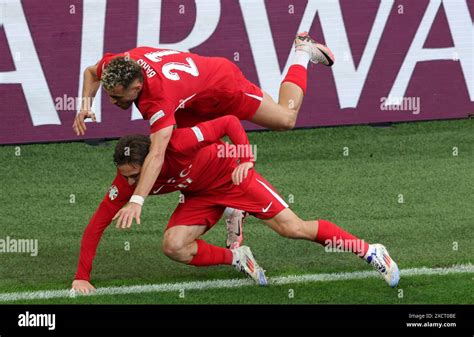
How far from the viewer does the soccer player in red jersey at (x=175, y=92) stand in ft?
30.5

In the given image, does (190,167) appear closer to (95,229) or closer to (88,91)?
(95,229)

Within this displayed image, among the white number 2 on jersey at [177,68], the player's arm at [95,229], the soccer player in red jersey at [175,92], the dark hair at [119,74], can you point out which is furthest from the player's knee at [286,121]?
the dark hair at [119,74]

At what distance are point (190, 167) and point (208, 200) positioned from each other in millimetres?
387

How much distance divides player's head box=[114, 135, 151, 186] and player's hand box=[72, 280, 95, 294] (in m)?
1.12

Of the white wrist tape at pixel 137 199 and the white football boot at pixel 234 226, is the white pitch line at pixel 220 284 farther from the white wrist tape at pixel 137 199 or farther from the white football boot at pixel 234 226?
the white wrist tape at pixel 137 199

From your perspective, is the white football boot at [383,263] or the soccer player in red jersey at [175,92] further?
the white football boot at [383,263]

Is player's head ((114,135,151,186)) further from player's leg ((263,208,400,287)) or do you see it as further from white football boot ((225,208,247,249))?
white football boot ((225,208,247,249))

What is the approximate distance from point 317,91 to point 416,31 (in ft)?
5.02

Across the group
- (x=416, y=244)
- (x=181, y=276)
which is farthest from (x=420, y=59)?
(x=181, y=276)

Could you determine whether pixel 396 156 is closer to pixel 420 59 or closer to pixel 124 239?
pixel 420 59

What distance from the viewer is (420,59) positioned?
1512cm

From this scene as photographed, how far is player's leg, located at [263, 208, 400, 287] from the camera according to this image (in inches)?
382

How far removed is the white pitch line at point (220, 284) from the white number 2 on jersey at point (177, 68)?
1.80 meters
